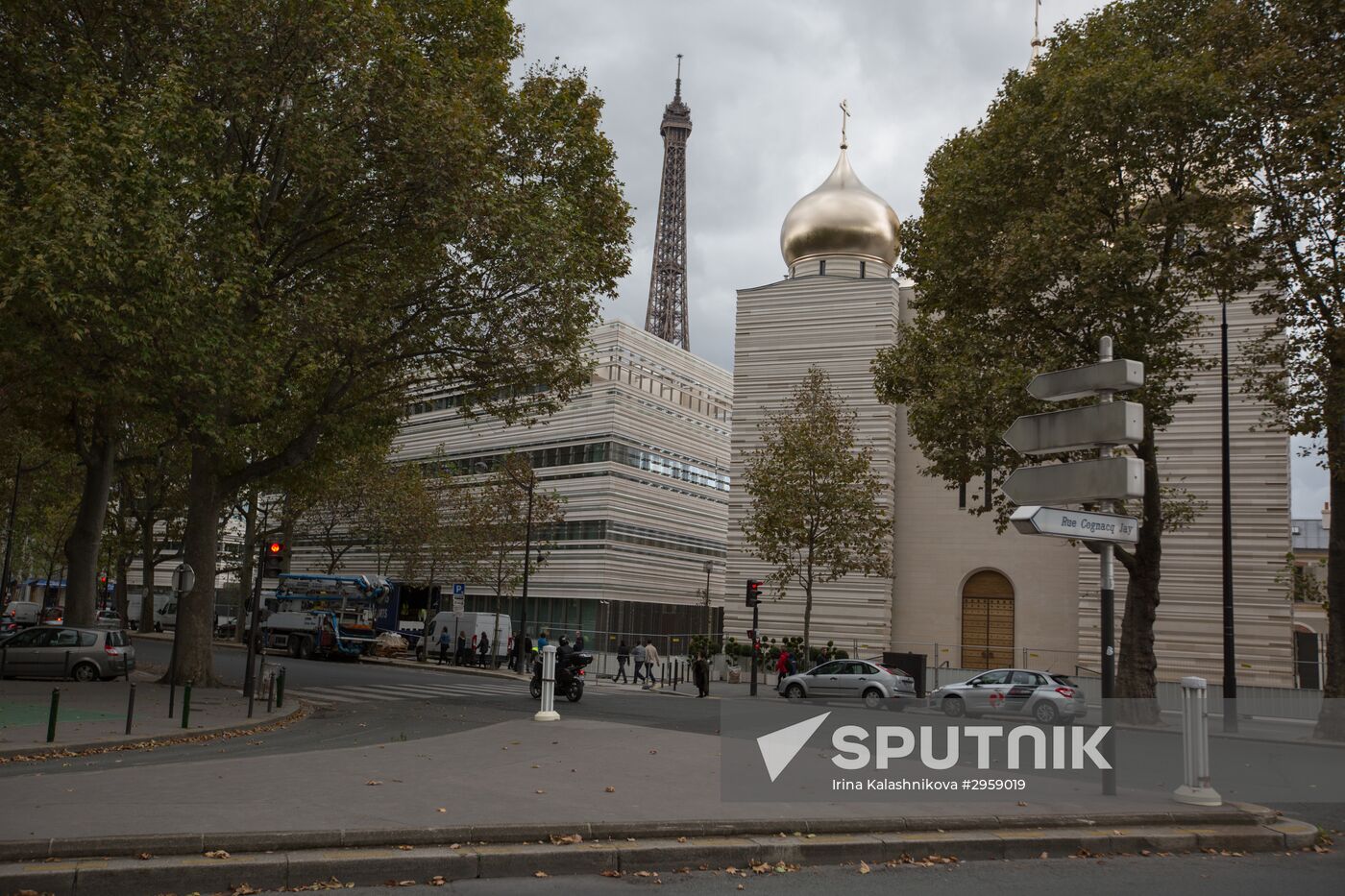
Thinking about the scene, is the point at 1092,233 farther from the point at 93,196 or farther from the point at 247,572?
the point at 247,572

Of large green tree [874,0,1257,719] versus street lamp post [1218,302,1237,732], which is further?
street lamp post [1218,302,1237,732]

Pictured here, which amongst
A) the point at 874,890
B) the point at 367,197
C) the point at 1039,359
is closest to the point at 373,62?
the point at 367,197

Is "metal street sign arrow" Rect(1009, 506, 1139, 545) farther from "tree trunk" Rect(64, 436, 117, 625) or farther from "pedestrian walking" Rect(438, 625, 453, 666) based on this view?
"pedestrian walking" Rect(438, 625, 453, 666)

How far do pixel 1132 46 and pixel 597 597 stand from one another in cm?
3760

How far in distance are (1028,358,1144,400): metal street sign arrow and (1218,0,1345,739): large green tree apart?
11019 millimetres

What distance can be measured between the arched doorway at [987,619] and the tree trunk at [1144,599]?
55.8 ft

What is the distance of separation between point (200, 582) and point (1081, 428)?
18.6 meters

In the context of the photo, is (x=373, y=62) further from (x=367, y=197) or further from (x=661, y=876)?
(x=661, y=876)

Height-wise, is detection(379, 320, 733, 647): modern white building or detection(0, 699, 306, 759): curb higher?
detection(379, 320, 733, 647): modern white building

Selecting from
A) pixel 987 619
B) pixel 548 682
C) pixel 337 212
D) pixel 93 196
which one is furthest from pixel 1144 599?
pixel 93 196

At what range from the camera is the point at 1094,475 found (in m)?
9.91

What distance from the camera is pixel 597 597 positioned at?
52750mm

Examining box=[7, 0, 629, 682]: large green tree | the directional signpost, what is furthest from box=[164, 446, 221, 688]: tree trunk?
the directional signpost

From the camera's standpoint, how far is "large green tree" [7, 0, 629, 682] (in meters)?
18.0
